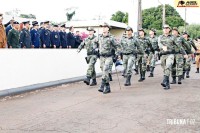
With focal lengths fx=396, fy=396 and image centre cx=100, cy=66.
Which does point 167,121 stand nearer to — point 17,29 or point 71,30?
point 17,29

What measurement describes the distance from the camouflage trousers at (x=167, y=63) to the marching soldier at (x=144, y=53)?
239 cm

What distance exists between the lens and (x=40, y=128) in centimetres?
671

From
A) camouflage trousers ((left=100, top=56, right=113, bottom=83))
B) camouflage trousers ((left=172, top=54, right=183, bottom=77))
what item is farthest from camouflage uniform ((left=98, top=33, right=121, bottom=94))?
camouflage trousers ((left=172, top=54, right=183, bottom=77))

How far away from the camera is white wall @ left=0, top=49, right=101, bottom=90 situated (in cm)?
1134

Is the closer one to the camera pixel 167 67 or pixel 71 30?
pixel 167 67

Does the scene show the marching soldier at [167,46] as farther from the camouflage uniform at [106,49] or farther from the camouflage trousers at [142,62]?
the camouflage trousers at [142,62]

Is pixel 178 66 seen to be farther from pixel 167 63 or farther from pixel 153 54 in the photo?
pixel 153 54

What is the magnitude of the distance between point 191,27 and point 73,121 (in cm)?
7342

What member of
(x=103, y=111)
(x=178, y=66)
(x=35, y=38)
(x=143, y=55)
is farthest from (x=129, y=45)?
(x=103, y=111)

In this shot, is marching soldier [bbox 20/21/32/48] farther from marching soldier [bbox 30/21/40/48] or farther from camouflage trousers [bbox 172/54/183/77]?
camouflage trousers [bbox 172/54/183/77]

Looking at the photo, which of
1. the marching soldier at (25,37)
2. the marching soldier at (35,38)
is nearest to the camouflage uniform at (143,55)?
the marching soldier at (35,38)

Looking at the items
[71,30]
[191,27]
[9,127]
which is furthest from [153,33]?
[191,27]

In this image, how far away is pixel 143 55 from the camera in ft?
50.2

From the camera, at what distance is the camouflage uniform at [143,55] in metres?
15.0
